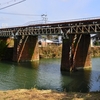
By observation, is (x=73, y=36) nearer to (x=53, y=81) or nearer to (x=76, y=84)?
(x=53, y=81)

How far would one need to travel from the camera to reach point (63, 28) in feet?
151

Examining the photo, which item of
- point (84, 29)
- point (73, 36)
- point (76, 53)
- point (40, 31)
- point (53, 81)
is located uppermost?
point (84, 29)

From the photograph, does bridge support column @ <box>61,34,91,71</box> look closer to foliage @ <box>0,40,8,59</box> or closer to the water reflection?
the water reflection

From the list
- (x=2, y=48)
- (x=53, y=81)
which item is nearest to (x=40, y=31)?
(x=2, y=48)

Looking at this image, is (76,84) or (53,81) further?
(53,81)

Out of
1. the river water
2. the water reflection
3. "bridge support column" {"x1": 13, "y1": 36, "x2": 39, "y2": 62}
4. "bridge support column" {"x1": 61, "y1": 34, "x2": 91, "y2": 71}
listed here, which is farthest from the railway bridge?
the water reflection

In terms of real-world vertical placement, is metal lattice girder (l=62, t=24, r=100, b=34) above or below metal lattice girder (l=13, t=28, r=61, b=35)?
above

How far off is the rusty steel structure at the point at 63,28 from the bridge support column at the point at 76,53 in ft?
5.28

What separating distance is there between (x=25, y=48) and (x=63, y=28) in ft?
60.3

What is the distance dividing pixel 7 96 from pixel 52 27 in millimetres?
37394

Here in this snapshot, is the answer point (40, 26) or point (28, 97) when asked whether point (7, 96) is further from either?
point (40, 26)

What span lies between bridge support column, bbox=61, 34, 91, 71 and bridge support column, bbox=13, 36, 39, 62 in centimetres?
1860

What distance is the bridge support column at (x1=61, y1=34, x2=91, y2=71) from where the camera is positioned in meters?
43.6

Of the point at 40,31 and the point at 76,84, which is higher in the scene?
the point at 40,31
